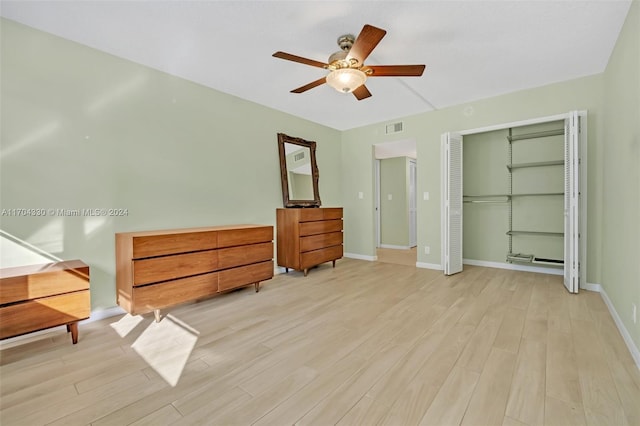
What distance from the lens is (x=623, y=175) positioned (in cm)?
241

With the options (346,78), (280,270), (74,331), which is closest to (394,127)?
(346,78)

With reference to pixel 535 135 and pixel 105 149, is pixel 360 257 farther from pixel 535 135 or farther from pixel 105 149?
pixel 105 149

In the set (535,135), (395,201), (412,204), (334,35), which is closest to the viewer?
(334,35)

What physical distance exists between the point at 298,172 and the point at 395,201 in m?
3.24

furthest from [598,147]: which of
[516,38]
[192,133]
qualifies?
[192,133]

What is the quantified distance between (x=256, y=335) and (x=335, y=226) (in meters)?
→ 2.72

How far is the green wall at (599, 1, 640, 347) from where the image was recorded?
2066 mm

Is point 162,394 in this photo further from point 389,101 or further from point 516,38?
point 389,101

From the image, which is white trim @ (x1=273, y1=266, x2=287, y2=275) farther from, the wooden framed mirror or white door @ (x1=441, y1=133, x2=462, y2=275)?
white door @ (x1=441, y1=133, x2=462, y2=275)

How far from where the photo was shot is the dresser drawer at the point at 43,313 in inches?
77.5

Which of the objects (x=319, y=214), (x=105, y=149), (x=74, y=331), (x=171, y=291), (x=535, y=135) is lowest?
(x=74, y=331)

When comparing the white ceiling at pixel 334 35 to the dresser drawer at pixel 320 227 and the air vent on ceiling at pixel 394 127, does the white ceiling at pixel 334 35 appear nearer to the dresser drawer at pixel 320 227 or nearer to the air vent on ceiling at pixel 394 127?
the air vent on ceiling at pixel 394 127

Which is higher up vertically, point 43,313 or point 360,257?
point 43,313

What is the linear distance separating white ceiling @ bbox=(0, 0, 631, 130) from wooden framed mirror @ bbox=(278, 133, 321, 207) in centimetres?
110
